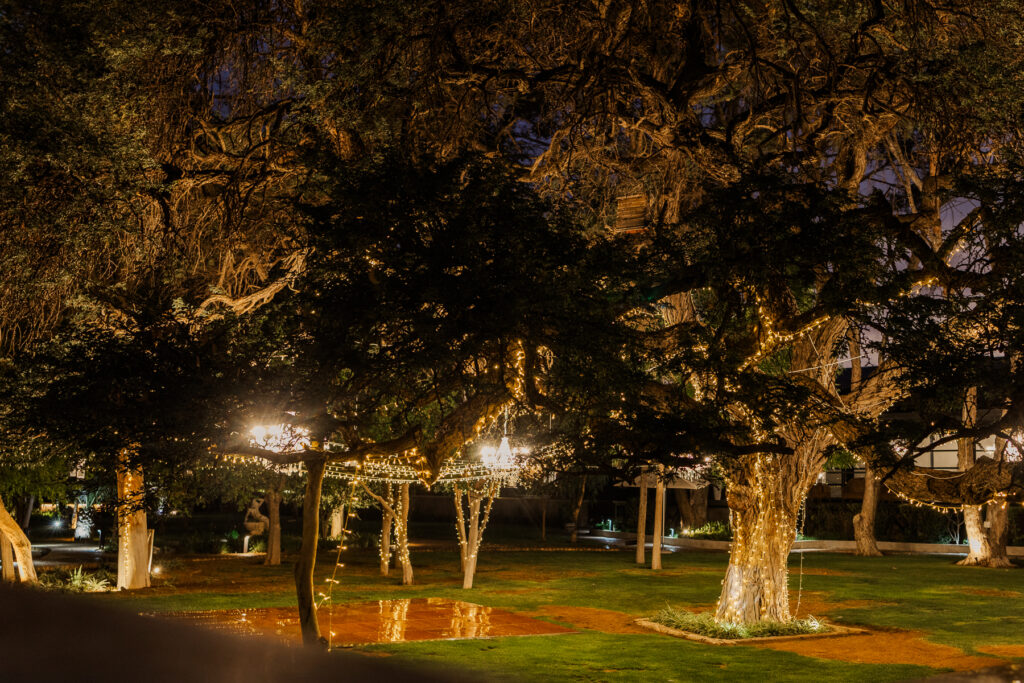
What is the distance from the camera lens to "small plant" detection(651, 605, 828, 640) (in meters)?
14.6

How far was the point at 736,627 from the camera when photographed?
14.7 m

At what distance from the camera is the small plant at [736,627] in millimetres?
14578

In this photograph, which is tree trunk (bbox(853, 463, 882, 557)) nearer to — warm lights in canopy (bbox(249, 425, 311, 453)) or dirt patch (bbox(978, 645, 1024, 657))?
dirt patch (bbox(978, 645, 1024, 657))

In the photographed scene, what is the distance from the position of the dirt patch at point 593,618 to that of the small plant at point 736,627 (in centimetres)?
66

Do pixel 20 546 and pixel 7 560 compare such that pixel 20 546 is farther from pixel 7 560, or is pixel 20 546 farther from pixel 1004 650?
pixel 1004 650

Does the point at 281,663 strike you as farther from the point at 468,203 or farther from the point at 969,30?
the point at 969,30

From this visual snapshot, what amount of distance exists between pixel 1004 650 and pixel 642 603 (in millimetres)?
7168

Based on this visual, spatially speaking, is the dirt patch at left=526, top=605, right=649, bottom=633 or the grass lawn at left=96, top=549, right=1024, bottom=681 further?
the dirt patch at left=526, top=605, right=649, bottom=633

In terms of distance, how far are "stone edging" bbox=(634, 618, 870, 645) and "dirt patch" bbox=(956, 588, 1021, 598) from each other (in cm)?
671

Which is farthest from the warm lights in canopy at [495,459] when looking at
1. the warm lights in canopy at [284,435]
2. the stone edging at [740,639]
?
the warm lights in canopy at [284,435]

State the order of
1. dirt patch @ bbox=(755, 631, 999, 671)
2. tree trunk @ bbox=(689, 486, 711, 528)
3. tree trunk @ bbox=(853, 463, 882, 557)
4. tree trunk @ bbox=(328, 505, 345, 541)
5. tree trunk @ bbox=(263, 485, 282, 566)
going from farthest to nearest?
tree trunk @ bbox=(689, 486, 711, 528), tree trunk @ bbox=(853, 463, 882, 557), tree trunk @ bbox=(328, 505, 345, 541), tree trunk @ bbox=(263, 485, 282, 566), dirt patch @ bbox=(755, 631, 999, 671)

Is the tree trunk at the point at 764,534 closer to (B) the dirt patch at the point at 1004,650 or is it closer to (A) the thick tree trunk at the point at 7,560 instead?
(B) the dirt patch at the point at 1004,650

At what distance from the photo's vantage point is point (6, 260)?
29.1ft

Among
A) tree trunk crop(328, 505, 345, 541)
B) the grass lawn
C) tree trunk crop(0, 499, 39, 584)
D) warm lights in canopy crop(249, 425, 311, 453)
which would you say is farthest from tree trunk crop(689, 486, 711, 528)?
warm lights in canopy crop(249, 425, 311, 453)
